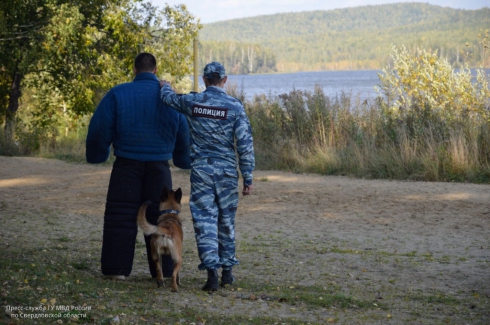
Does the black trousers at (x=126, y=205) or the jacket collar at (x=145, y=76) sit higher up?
the jacket collar at (x=145, y=76)

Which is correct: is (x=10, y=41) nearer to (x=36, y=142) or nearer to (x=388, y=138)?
(x=36, y=142)

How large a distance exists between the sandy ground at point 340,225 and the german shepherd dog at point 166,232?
0.89 meters

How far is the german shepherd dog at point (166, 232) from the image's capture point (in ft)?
19.6

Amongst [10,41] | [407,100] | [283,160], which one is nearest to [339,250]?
[283,160]

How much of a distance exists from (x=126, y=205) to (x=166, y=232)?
59 centimetres

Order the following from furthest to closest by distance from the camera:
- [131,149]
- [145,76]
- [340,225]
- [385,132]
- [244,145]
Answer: [385,132] → [340,225] → [145,76] → [131,149] → [244,145]

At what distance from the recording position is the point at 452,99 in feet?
57.2

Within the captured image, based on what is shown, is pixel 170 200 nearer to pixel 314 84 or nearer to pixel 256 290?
pixel 256 290

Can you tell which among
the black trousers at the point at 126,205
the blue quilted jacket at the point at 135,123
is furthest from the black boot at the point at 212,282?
the blue quilted jacket at the point at 135,123

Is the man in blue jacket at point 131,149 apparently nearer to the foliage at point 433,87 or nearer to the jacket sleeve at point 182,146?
the jacket sleeve at point 182,146

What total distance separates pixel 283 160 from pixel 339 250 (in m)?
7.96

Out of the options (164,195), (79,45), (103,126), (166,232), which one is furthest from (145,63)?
(79,45)

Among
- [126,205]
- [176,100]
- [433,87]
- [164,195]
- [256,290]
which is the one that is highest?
[433,87]

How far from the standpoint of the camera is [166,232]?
19.6ft
